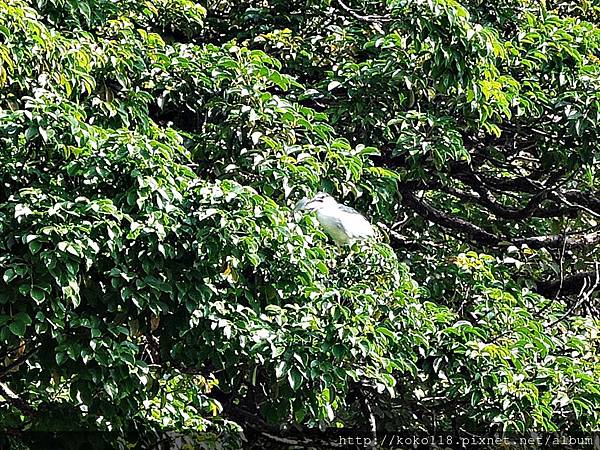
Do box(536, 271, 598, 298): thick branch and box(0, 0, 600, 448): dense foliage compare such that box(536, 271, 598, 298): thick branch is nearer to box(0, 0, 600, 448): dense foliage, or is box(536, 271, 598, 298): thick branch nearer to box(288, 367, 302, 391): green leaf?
box(0, 0, 600, 448): dense foliage

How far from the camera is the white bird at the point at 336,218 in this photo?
8.66 ft

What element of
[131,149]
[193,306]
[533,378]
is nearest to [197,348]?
[193,306]

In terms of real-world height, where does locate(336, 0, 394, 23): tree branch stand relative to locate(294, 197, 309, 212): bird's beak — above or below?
above

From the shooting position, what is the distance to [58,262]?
2125 mm

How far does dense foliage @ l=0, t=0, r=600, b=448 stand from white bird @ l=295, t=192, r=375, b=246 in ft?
0.14

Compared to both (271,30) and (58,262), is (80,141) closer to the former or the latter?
(58,262)

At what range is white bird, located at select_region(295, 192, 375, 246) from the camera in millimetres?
2639

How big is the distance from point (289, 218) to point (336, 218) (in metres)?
0.15

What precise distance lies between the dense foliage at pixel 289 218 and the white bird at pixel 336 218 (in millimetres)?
43

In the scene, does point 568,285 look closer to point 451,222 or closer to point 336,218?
point 451,222

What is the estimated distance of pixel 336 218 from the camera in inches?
104

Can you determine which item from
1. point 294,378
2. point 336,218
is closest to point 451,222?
point 336,218

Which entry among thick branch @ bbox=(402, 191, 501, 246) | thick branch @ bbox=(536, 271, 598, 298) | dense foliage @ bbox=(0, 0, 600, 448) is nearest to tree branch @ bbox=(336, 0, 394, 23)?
dense foliage @ bbox=(0, 0, 600, 448)

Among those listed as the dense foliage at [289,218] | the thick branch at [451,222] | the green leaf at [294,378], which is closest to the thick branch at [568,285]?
the dense foliage at [289,218]
